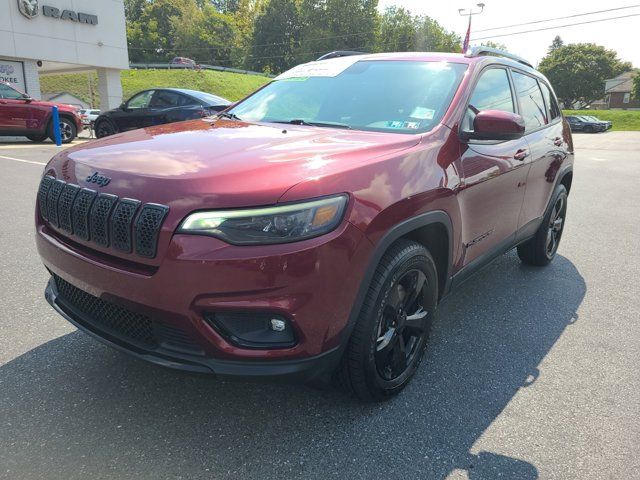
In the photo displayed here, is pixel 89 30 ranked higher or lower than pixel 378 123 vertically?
higher

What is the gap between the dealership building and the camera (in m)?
21.0

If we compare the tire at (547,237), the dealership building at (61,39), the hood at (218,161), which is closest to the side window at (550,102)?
the tire at (547,237)

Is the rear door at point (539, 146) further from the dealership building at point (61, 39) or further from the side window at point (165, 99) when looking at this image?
the dealership building at point (61, 39)

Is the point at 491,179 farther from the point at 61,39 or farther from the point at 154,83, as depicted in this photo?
the point at 154,83

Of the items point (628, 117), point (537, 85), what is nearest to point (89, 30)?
point (537, 85)

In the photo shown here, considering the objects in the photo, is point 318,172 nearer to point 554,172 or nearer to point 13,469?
point 13,469

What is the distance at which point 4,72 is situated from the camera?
21.0 meters

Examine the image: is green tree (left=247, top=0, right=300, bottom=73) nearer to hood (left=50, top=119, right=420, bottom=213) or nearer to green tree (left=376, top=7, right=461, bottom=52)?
green tree (left=376, top=7, right=461, bottom=52)

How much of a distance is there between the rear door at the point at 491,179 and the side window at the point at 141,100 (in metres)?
10.8

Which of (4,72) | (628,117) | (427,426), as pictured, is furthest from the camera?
(628,117)

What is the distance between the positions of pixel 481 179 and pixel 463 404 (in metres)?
1.27

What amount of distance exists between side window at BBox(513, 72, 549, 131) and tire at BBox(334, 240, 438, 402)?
1942 millimetres

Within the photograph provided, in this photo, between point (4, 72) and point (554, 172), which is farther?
point (4, 72)

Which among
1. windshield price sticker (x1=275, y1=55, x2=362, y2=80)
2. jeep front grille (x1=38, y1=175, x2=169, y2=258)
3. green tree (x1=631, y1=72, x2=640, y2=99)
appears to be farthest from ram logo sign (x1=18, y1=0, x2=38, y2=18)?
green tree (x1=631, y1=72, x2=640, y2=99)
